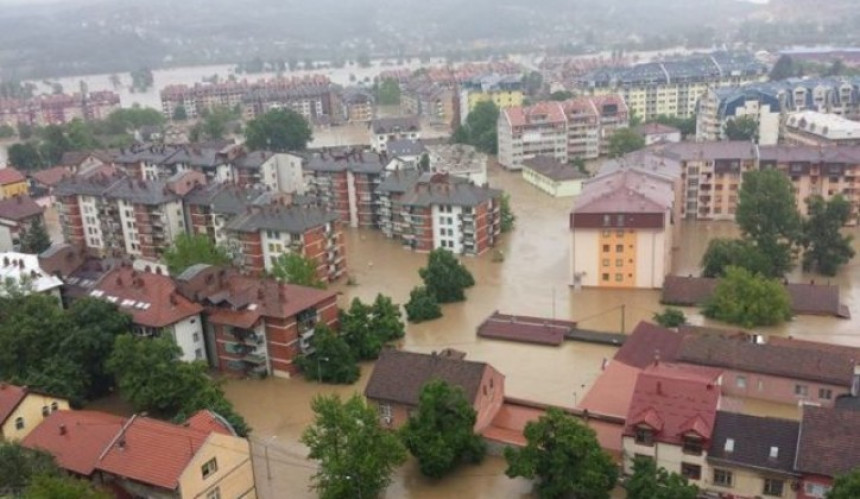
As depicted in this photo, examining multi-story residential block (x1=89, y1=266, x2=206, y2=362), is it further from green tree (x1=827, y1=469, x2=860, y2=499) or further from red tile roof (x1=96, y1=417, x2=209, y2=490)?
green tree (x1=827, y1=469, x2=860, y2=499)

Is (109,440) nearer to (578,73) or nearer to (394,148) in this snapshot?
(394,148)

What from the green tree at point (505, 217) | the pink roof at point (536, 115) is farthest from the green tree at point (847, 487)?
the pink roof at point (536, 115)

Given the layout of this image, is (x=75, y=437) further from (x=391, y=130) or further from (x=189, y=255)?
(x=391, y=130)

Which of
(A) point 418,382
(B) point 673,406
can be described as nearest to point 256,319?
(A) point 418,382

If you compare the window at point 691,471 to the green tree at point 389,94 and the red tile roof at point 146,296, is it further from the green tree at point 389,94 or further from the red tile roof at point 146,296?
the green tree at point 389,94

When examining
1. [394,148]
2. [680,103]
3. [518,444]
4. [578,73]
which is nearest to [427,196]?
[394,148]
